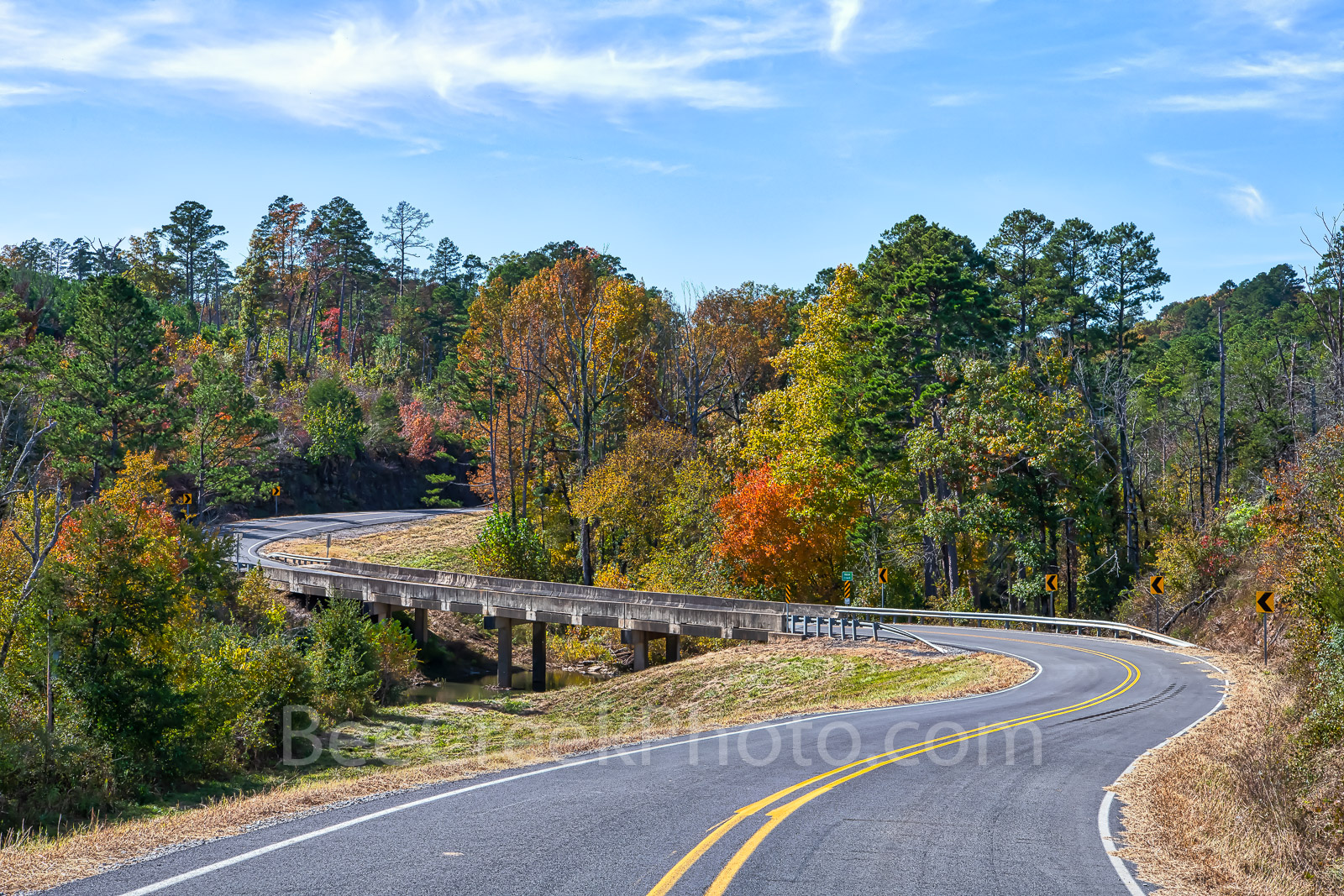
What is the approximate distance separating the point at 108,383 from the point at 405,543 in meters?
22.0

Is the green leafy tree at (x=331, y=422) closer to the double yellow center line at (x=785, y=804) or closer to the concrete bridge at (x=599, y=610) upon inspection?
the concrete bridge at (x=599, y=610)

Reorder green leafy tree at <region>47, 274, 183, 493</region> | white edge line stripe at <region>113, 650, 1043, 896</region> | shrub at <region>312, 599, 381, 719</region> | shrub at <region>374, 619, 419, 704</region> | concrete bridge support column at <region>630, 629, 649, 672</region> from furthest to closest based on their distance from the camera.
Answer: green leafy tree at <region>47, 274, 183, 493</region> → concrete bridge support column at <region>630, 629, 649, 672</region> → shrub at <region>374, 619, 419, 704</region> → shrub at <region>312, 599, 381, 719</region> → white edge line stripe at <region>113, 650, 1043, 896</region>

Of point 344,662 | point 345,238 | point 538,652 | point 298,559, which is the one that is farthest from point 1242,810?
point 345,238

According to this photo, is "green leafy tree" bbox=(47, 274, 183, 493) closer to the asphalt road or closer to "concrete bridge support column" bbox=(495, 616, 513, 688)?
"concrete bridge support column" bbox=(495, 616, 513, 688)

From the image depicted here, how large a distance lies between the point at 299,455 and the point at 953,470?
59790 mm

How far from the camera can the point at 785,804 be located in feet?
37.6

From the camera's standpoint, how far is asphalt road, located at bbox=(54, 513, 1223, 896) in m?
8.11

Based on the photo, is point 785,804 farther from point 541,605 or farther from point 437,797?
point 541,605

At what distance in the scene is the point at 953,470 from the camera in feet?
161

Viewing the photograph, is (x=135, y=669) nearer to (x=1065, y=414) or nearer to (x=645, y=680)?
(x=645, y=680)

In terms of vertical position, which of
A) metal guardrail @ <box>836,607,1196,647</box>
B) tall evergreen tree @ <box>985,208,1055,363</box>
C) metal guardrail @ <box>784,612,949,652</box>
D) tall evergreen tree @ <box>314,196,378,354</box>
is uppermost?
tall evergreen tree @ <box>314,196,378,354</box>

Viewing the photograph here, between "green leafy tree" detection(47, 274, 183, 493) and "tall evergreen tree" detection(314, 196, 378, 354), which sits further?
"tall evergreen tree" detection(314, 196, 378, 354)

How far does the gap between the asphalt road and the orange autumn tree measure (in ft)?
106

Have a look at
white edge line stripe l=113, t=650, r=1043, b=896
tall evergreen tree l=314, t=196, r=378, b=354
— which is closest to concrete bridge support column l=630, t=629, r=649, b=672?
white edge line stripe l=113, t=650, r=1043, b=896
